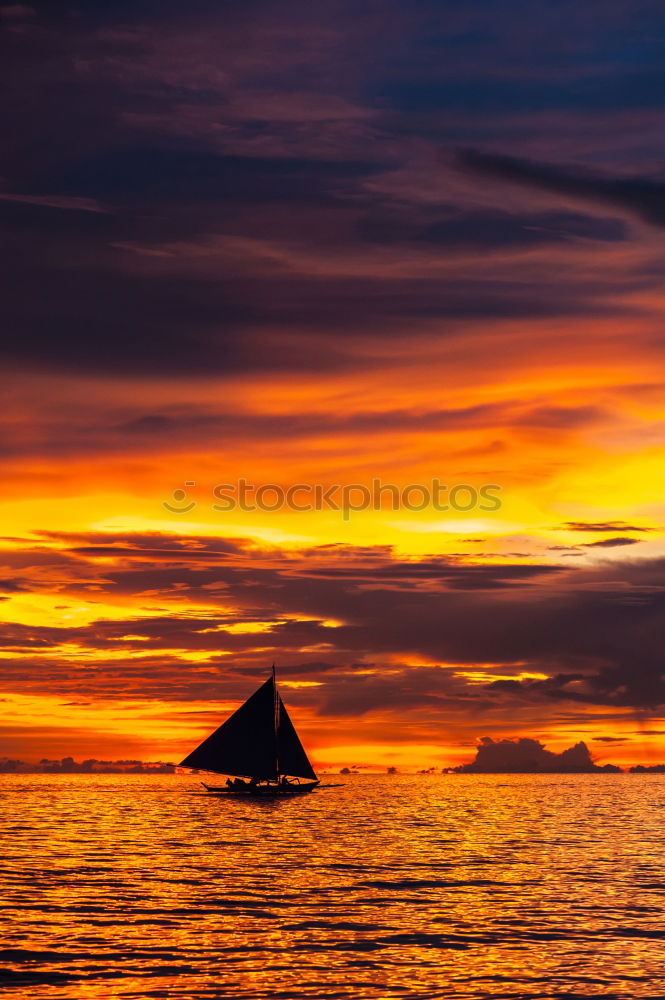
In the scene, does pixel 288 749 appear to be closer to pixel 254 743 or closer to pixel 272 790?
pixel 254 743

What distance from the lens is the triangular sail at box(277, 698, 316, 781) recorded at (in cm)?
16150

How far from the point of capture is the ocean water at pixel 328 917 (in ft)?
144

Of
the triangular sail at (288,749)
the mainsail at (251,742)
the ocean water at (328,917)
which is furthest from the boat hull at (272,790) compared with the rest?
the ocean water at (328,917)

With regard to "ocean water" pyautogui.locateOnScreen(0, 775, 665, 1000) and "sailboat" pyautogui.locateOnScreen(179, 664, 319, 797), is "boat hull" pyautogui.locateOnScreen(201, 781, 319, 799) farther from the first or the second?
"ocean water" pyautogui.locateOnScreen(0, 775, 665, 1000)

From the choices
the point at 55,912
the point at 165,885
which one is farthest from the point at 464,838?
the point at 55,912

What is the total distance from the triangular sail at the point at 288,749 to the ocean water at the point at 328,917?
40.5 m

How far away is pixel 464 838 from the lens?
121875mm

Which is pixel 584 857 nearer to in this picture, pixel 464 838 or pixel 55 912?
pixel 464 838

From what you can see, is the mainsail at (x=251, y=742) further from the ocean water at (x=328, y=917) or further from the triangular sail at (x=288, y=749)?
the ocean water at (x=328, y=917)

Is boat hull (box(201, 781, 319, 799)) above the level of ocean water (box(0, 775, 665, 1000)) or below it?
above

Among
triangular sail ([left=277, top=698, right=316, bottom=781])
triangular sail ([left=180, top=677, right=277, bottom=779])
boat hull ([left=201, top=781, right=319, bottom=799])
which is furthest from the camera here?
boat hull ([left=201, top=781, right=319, bottom=799])

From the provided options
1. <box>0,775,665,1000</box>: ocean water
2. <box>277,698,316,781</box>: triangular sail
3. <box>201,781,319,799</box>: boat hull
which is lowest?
<box>0,775,665,1000</box>: ocean water

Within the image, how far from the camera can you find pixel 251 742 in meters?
158

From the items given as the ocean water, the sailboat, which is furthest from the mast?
the ocean water
